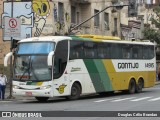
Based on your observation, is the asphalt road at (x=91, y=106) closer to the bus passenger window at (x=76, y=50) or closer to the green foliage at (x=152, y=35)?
the bus passenger window at (x=76, y=50)

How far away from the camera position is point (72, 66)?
960 inches

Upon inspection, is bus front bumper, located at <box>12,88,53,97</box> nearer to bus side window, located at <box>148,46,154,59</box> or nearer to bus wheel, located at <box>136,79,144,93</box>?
bus wheel, located at <box>136,79,144,93</box>

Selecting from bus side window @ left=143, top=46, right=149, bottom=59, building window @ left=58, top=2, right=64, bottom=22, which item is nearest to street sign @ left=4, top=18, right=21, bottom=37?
bus side window @ left=143, top=46, right=149, bottom=59

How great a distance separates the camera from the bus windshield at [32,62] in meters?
23.0

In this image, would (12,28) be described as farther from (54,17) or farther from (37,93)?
(54,17)

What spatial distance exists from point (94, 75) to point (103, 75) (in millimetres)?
911

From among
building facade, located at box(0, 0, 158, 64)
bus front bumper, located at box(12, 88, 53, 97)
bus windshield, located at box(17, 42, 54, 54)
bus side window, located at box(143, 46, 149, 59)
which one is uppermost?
building facade, located at box(0, 0, 158, 64)

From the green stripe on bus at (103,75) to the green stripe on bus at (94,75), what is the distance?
224 millimetres

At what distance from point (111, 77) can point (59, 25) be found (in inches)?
572

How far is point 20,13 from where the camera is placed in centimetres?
3844

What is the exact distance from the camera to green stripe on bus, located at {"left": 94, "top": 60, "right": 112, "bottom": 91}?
86.8ft

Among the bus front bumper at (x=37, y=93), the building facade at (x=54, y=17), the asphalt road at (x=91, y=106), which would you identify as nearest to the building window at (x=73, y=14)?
the building facade at (x=54, y=17)

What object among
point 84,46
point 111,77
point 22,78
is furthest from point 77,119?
point 111,77

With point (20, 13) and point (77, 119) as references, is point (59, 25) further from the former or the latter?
point (77, 119)
